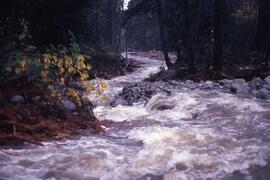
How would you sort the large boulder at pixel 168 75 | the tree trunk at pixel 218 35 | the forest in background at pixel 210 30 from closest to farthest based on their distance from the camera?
the tree trunk at pixel 218 35 → the large boulder at pixel 168 75 → the forest in background at pixel 210 30

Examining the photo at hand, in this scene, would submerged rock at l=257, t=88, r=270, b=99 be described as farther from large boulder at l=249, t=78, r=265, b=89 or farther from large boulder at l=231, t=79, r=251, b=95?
large boulder at l=249, t=78, r=265, b=89

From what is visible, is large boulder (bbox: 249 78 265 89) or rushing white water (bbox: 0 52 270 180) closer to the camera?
rushing white water (bbox: 0 52 270 180)

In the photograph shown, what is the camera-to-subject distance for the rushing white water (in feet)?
14.3

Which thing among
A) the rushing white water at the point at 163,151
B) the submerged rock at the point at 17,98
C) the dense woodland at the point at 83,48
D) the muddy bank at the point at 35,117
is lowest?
the rushing white water at the point at 163,151

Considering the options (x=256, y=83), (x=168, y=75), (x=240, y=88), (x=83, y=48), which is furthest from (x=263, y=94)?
(x=83, y=48)

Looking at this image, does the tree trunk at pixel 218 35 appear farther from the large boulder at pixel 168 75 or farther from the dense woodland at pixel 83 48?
the large boulder at pixel 168 75

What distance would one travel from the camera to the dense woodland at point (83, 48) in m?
6.90

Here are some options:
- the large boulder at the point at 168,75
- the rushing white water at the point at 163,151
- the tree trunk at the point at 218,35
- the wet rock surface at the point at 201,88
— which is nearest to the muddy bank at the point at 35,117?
the rushing white water at the point at 163,151

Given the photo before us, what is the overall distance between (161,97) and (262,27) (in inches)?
424

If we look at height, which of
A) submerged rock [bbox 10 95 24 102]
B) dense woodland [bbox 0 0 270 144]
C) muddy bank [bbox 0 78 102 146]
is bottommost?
muddy bank [bbox 0 78 102 146]

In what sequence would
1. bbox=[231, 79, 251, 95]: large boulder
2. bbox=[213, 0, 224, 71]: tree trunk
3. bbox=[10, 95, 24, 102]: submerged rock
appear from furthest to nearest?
bbox=[213, 0, 224, 71]: tree trunk, bbox=[231, 79, 251, 95]: large boulder, bbox=[10, 95, 24, 102]: submerged rock

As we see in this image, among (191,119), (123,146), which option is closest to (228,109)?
(191,119)

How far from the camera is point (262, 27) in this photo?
18.2 meters

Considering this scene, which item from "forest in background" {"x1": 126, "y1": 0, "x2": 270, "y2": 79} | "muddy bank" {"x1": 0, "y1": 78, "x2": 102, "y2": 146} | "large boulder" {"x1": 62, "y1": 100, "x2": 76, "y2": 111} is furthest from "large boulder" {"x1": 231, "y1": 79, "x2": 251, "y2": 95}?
"large boulder" {"x1": 62, "y1": 100, "x2": 76, "y2": 111}
